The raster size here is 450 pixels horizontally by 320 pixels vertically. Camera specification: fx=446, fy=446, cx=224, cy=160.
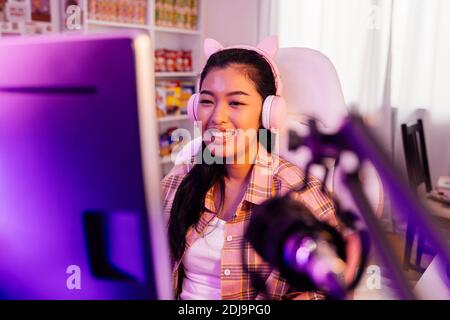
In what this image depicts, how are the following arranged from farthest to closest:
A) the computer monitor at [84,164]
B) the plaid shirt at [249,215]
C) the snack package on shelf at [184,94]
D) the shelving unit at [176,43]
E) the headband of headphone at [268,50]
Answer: the snack package on shelf at [184,94] < the shelving unit at [176,43] < the headband of headphone at [268,50] < the plaid shirt at [249,215] < the computer monitor at [84,164]

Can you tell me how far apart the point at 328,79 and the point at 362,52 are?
170cm

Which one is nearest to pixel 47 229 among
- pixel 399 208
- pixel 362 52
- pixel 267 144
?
pixel 399 208

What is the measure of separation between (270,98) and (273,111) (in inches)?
1.1

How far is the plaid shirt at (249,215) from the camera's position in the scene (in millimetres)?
831

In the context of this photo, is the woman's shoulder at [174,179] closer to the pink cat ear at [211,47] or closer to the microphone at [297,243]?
the pink cat ear at [211,47]

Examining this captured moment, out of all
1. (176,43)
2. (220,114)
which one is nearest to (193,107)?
(220,114)

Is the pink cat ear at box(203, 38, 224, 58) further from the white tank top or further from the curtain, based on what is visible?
the curtain

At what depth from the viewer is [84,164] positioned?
0.36 metres

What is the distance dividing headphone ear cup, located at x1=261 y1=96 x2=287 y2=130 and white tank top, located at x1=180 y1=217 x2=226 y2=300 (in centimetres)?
23

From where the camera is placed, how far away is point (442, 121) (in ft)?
8.27

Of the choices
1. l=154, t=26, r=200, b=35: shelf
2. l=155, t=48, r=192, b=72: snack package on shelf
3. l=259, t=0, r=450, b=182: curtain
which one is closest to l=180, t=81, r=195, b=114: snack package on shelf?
l=155, t=48, r=192, b=72: snack package on shelf

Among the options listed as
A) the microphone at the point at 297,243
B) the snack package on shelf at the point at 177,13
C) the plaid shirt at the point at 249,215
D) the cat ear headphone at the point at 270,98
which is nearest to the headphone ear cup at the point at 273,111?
the cat ear headphone at the point at 270,98

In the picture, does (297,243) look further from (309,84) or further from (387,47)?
(387,47)

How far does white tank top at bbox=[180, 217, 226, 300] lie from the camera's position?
878 millimetres
